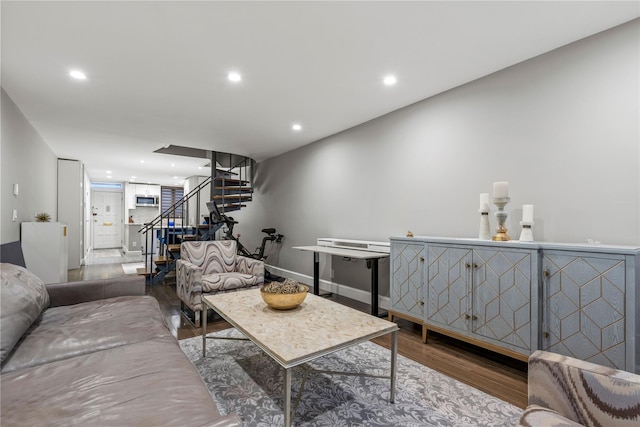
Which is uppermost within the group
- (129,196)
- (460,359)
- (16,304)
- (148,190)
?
(148,190)

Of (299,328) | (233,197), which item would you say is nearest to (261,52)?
(299,328)

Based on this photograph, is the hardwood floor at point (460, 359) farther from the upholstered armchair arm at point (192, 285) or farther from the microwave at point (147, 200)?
the microwave at point (147, 200)

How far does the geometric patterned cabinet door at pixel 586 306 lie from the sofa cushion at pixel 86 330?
262 centimetres

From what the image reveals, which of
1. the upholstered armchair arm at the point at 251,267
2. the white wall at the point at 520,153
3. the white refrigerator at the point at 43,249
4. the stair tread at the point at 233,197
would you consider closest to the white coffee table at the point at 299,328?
the upholstered armchair arm at the point at 251,267

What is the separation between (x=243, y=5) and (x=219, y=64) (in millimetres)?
835

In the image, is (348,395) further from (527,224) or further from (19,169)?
(19,169)

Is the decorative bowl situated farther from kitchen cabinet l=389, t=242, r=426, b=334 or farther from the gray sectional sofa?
kitchen cabinet l=389, t=242, r=426, b=334

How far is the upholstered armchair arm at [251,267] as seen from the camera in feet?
12.7

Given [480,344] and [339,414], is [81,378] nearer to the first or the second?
[339,414]

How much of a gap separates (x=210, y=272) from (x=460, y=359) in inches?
118

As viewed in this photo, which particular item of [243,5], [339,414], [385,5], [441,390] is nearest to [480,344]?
[441,390]

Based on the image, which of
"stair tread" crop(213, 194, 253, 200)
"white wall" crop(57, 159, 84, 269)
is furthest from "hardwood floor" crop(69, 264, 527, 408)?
"white wall" crop(57, 159, 84, 269)

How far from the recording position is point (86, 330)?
1.82 meters

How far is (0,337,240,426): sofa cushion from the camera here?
105cm
